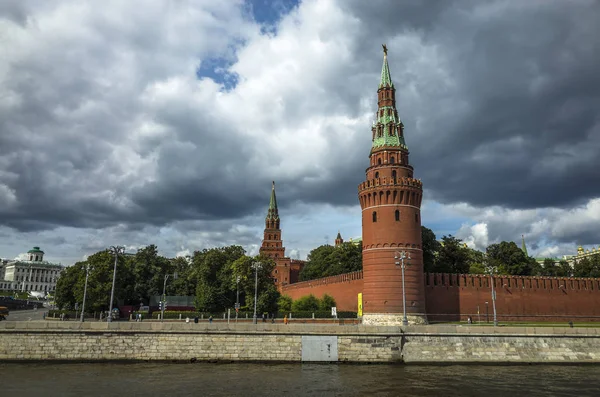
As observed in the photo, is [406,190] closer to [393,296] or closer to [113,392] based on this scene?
[393,296]

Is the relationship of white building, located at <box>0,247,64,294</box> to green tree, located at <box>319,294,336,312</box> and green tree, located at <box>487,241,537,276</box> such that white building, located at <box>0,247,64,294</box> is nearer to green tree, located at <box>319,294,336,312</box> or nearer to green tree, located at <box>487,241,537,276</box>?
green tree, located at <box>319,294,336,312</box>

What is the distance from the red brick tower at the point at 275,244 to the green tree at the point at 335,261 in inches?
269

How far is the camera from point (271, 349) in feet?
107

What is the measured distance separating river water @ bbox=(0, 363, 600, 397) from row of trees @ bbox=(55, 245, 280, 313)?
82.9 feet

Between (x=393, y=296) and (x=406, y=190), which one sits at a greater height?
(x=406, y=190)

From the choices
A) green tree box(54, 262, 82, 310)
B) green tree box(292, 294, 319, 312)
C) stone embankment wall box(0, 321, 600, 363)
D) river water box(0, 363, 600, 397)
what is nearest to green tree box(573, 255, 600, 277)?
green tree box(292, 294, 319, 312)

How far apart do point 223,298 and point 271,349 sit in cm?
3384

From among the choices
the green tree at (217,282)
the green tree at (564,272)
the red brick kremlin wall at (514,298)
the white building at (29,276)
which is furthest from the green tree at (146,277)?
the white building at (29,276)

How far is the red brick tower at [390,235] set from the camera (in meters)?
48.5

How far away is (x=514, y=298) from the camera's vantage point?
55188 millimetres

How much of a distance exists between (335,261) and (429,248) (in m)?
23.3

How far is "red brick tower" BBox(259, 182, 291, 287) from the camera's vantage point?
11175 centimetres

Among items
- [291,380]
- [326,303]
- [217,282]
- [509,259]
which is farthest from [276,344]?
[509,259]

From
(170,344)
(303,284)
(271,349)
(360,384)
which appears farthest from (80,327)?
(303,284)
